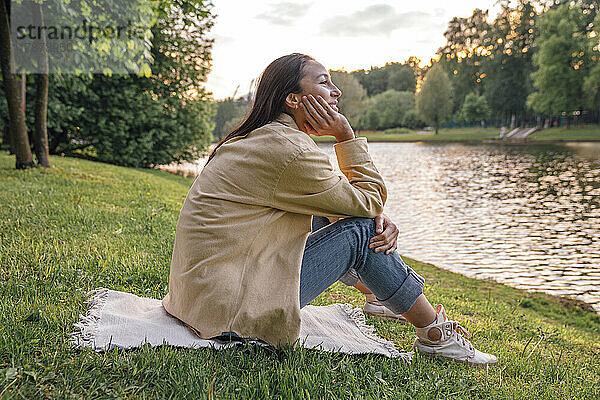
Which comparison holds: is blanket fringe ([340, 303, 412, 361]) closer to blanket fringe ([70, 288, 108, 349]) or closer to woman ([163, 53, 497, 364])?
woman ([163, 53, 497, 364])

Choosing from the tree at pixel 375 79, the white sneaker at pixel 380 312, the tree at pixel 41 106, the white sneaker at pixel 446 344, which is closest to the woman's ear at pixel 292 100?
the white sneaker at pixel 446 344

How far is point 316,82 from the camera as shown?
2.38 m

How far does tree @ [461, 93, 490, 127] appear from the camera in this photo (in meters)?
60.1

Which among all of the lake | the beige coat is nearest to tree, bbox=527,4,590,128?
the lake

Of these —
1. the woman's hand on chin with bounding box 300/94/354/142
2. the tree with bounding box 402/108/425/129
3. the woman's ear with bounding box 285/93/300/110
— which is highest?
the tree with bounding box 402/108/425/129

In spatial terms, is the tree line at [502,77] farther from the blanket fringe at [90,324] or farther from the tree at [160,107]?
the blanket fringe at [90,324]

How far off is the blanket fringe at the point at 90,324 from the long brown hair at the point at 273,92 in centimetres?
99

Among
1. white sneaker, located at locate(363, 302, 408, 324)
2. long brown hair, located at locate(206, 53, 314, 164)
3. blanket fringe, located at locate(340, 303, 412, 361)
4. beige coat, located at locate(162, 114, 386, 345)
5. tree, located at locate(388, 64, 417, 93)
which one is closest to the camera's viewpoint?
beige coat, located at locate(162, 114, 386, 345)

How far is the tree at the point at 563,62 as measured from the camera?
4412 centimetres

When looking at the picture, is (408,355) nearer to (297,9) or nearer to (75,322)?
(75,322)

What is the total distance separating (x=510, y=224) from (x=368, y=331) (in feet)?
28.0

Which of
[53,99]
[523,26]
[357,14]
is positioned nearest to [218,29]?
[53,99]

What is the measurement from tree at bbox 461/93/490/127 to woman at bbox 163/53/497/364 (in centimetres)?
6267

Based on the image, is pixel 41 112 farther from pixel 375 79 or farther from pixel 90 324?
pixel 375 79
